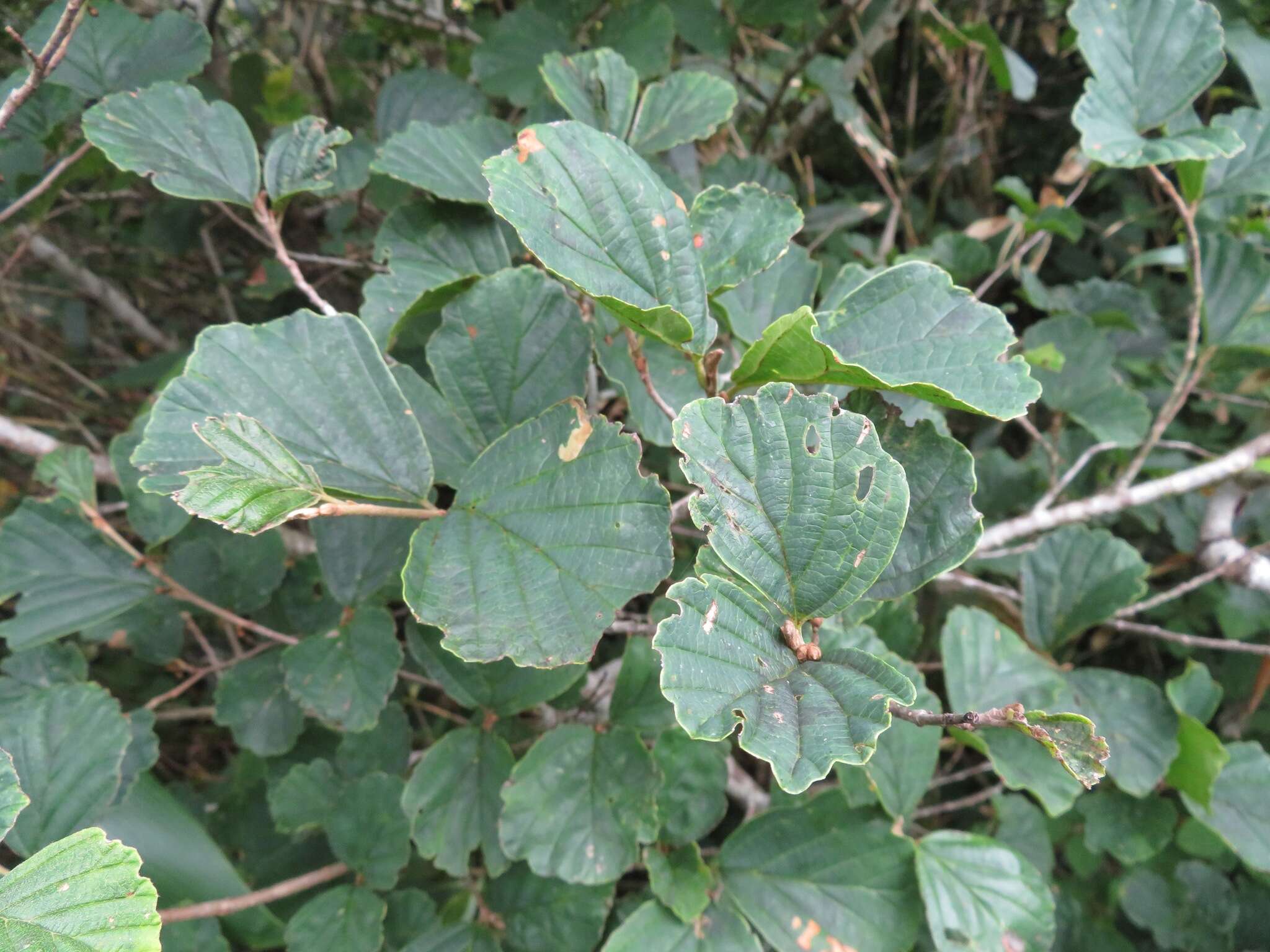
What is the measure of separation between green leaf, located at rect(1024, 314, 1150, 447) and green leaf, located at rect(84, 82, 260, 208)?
101cm

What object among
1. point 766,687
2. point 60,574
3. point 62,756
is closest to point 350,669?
point 62,756

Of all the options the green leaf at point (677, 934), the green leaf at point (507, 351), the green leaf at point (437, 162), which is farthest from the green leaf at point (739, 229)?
the green leaf at point (677, 934)

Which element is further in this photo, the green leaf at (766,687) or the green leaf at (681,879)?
the green leaf at (681,879)

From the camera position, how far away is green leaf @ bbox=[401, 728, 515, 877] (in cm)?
69

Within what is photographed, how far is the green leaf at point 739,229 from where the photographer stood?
600mm

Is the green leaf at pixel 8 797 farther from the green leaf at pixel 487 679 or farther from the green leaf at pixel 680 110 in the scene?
the green leaf at pixel 680 110

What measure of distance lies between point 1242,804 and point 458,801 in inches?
34.4

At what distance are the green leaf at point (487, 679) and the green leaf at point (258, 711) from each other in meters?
0.21

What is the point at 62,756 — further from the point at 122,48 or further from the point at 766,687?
the point at 122,48

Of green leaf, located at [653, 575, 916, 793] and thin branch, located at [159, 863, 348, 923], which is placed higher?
green leaf, located at [653, 575, 916, 793]

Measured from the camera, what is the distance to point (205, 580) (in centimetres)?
89

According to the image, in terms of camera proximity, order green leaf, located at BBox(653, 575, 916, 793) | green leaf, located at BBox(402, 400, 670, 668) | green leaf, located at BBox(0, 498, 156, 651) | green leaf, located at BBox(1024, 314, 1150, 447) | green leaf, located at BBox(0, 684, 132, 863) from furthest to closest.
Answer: green leaf, located at BBox(1024, 314, 1150, 447)
green leaf, located at BBox(0, 498, 156, 651)
green leaf, located at BBox(0, 684, 132, 863)
green leaf, located at BBox(402, 400, 670, 668)
green leaf, located at BBox(653, 575, 916, 793)

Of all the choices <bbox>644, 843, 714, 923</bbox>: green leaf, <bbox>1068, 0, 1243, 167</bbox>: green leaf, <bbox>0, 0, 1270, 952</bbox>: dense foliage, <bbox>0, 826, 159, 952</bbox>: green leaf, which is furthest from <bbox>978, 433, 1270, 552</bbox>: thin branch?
<bbox>0, 826, 159, 952</bbox>: green leaf

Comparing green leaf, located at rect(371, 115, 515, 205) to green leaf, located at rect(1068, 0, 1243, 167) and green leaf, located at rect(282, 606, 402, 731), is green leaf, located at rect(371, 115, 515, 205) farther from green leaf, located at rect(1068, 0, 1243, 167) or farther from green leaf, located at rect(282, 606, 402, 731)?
green leaf, located at rect(1068, 0, 1243, 167)
